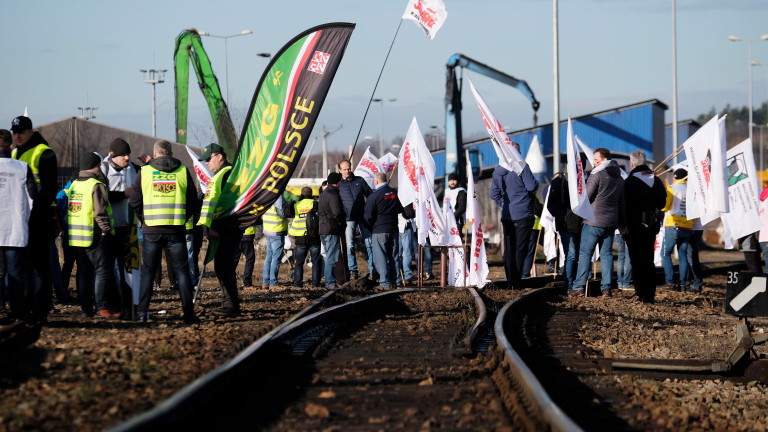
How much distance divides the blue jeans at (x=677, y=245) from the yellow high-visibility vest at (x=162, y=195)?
9095 mm

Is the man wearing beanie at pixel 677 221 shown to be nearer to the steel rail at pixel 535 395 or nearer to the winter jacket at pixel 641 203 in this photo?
the winter jacket at pixel 641 203

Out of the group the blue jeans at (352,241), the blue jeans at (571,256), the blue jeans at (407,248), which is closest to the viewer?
the blue jeans at (571,256)

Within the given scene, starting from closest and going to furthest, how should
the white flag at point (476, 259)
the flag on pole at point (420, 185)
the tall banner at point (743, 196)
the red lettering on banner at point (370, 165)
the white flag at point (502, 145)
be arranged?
the tall banner at point (743, 196)
the white flag at point (502, 145)
the white flag at point (476, 259)
the flag on pole at point (420, 185)
the red lettering on banner at point (370, 165)

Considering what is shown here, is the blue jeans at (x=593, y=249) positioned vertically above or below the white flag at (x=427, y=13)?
below

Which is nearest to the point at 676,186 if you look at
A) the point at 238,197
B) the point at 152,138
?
the point at 238,197

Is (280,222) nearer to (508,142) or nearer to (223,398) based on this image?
(508,142)

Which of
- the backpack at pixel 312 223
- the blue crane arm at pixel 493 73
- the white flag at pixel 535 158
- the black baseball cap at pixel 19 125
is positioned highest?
the blue crane arm at pixel 493 73

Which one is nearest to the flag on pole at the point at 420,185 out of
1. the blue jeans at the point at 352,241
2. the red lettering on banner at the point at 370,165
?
the blue jeans at the point at 352,241

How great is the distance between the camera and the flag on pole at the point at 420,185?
16.6 metres

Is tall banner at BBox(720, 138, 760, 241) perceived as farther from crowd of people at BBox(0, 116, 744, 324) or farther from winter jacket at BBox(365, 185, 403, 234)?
winter jacket at BBox(365, 185, 403, 234)

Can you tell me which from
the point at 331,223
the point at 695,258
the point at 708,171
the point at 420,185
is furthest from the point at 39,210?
the point at 695,258

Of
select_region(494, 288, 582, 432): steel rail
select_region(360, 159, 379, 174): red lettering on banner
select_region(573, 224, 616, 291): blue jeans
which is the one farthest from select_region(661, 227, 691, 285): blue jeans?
select_region(494, 288, 582, 432): steel rail

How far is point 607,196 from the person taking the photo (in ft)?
47.9

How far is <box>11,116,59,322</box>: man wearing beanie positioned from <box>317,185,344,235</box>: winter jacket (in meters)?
6.67
